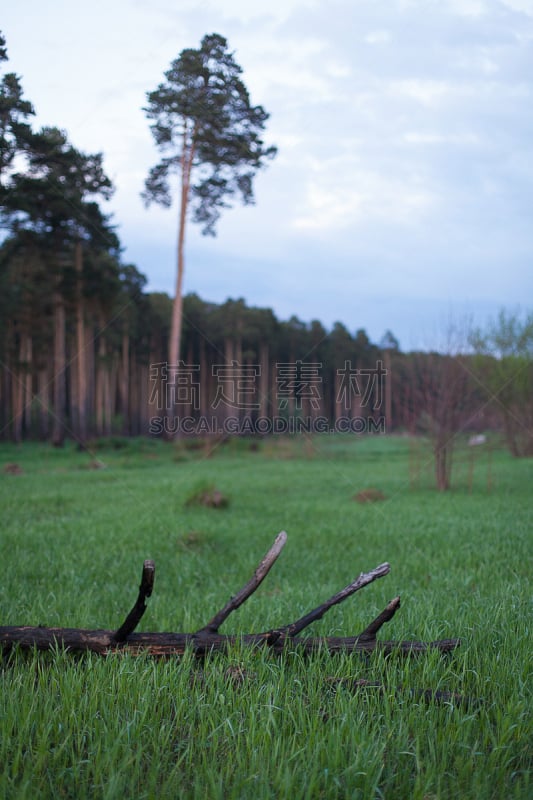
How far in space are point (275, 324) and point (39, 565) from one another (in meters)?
25.7

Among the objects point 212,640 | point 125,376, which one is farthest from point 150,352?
point 212,640

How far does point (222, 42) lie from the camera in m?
5.09

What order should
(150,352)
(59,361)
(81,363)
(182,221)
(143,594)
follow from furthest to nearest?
(150,352)
(81,363)
(59,361)
(182,221)
(143,594)

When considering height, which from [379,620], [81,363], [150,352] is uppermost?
[150,352]

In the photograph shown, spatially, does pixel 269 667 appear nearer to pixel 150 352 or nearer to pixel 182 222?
pixel 182 222

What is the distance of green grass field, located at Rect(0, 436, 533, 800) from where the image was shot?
163cm

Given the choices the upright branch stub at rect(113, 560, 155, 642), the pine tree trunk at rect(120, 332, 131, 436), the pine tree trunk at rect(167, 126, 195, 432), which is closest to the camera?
the upright branch stub at rect(113, 560, 155, 642)

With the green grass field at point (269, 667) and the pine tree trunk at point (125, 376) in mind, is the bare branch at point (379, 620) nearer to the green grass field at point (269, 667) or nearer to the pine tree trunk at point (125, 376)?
the green grass field at point (269, 667)

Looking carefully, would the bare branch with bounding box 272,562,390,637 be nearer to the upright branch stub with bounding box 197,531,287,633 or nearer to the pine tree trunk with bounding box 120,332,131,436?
the upright branch stub with bounding box 197,531,287,633

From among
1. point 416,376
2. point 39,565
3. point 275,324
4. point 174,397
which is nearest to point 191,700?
point 39,565

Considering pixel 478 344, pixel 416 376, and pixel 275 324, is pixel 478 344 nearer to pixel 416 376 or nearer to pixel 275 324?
pixel 416 376

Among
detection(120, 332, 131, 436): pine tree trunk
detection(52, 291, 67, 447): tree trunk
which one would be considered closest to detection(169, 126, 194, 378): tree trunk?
detection(52, 291, 67, 447): tree trunk

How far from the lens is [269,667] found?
2.37 m

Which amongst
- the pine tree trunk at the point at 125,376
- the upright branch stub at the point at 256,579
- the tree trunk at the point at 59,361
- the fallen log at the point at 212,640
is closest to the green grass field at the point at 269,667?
the fallen log at the point at 212,640
